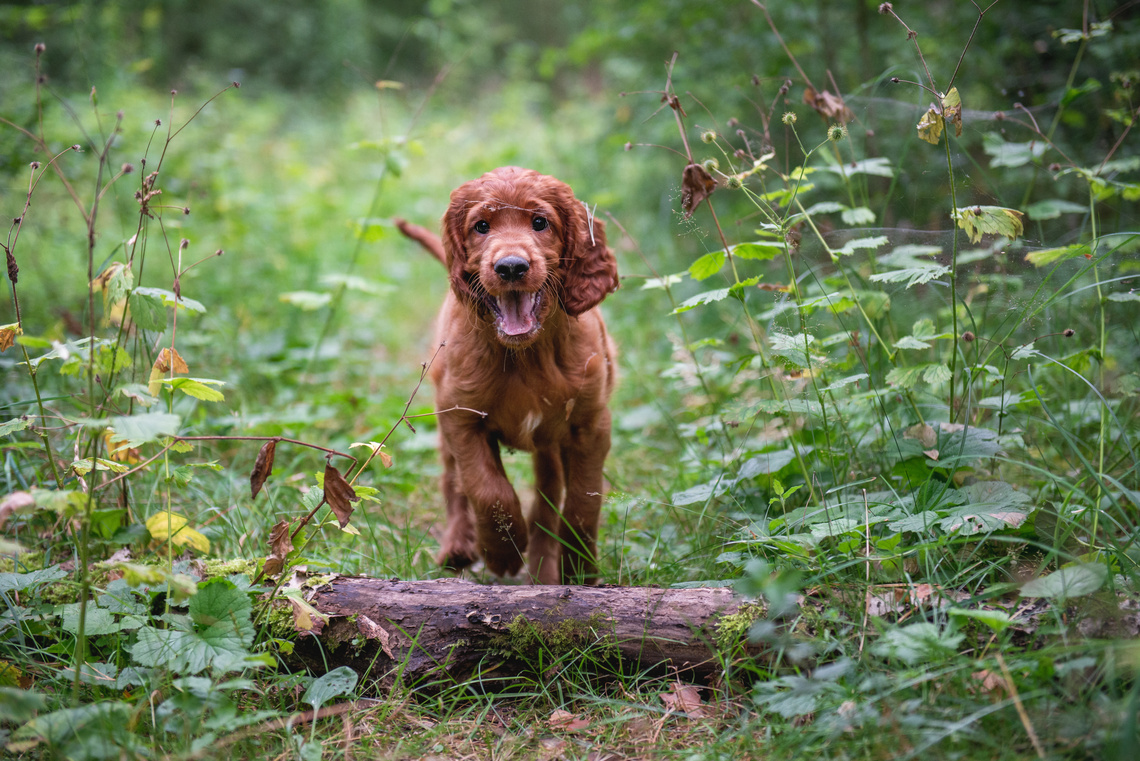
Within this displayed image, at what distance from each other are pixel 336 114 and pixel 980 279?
1328 cm

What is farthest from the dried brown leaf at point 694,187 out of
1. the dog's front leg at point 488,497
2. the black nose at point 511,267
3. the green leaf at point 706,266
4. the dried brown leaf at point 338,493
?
the dried brown leaf at point 338,493

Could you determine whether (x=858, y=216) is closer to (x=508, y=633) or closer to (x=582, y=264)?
(x=582, y=264)

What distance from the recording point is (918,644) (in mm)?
1699

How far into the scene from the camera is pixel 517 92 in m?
12.9

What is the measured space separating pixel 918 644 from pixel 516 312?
4.83 ft

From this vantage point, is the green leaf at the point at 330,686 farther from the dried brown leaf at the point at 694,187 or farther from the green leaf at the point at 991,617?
the dried brown leaf at the point at 694,187

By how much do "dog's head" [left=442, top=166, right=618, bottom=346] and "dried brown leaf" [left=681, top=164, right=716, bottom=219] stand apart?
361 millimetres

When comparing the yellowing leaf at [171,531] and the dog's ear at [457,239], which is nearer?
the yellowing leaf at [171,531]

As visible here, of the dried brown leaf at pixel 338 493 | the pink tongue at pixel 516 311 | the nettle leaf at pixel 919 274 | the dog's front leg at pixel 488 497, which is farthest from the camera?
the dog's front leg at pixel 488 497

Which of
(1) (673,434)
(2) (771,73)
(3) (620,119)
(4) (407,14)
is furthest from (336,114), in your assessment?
(1) (673,434)

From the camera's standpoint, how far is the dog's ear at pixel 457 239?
2652 mm

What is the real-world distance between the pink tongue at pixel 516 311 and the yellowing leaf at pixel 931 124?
4.02ft

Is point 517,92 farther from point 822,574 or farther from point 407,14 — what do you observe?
point 822,574

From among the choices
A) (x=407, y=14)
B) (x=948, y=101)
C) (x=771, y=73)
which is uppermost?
(x=407, y=14)
